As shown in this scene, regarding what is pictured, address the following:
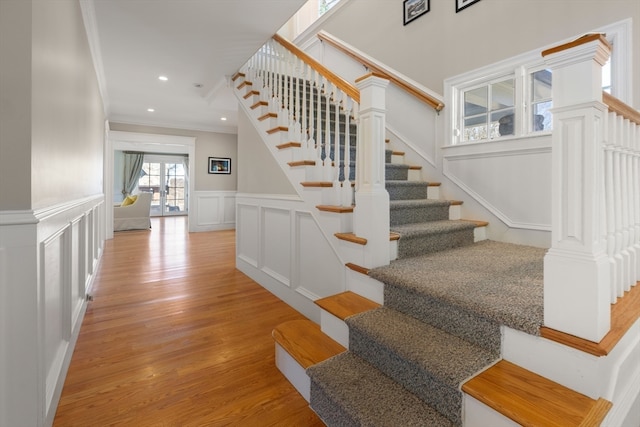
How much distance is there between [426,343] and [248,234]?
2.48 metres

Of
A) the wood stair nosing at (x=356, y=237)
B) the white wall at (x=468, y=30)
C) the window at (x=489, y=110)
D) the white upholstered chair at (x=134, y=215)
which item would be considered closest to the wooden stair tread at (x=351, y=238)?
the wood stair nosing at (x=356, y=237)

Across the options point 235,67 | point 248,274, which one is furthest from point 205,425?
point 235,67

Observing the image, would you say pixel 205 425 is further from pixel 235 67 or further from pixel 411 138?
pixel 235 67

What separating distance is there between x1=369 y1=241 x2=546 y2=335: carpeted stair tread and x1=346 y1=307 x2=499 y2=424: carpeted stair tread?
0.14 m

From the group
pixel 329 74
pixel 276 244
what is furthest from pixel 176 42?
pixel 276 244

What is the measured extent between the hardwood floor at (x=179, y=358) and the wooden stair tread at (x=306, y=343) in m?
0.18

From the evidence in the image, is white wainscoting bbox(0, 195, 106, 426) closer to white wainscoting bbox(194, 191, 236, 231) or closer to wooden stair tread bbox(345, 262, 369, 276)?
wooden stair tread bbox(345, 262, 369, 276)

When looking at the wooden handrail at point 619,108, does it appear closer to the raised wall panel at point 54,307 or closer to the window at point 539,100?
the window at point 539,100

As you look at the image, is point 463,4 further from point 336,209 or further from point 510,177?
point 336,209

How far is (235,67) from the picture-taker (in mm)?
3438

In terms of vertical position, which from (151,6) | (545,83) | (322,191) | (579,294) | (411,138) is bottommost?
(579,294)

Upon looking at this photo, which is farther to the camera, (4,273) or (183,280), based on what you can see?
(183,280)

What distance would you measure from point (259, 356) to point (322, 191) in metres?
1.13

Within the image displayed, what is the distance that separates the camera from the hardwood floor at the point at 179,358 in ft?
4.43
